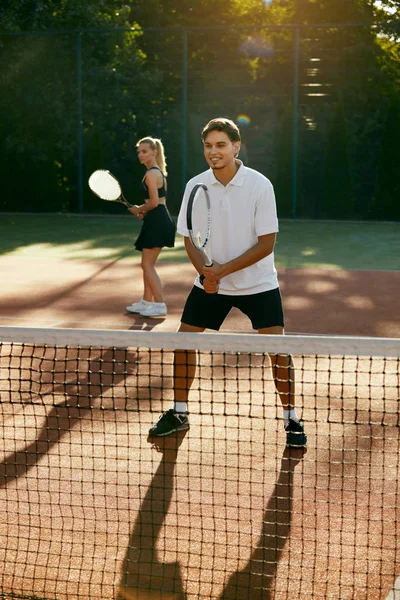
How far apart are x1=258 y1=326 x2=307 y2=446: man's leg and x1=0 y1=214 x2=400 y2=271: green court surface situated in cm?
773

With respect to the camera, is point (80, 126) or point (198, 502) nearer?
point (198, 502)

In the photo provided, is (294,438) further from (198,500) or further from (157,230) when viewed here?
(157,230)

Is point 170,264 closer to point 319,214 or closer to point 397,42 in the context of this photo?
point 319,214

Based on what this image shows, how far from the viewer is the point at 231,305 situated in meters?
5.15

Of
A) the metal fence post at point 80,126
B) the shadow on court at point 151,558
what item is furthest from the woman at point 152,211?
the metal fence post at point 80,126

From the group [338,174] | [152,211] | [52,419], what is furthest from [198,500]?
[338,174]

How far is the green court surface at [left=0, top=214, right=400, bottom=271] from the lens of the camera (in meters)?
13.6

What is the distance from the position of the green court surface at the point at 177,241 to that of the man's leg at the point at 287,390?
773cm

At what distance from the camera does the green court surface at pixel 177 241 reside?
13.6 metres

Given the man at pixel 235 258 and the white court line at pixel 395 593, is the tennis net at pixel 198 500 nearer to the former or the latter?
the white court line at pixel 395 593

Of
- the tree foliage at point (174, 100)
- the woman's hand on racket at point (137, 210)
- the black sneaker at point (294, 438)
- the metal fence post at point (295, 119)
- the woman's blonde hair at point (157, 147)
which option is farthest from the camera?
the tree foliage at point (174, 100)

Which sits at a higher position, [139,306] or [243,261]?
[243,261]

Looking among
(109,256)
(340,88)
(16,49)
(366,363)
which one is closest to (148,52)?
(16,49)

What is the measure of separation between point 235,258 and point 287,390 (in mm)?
850
